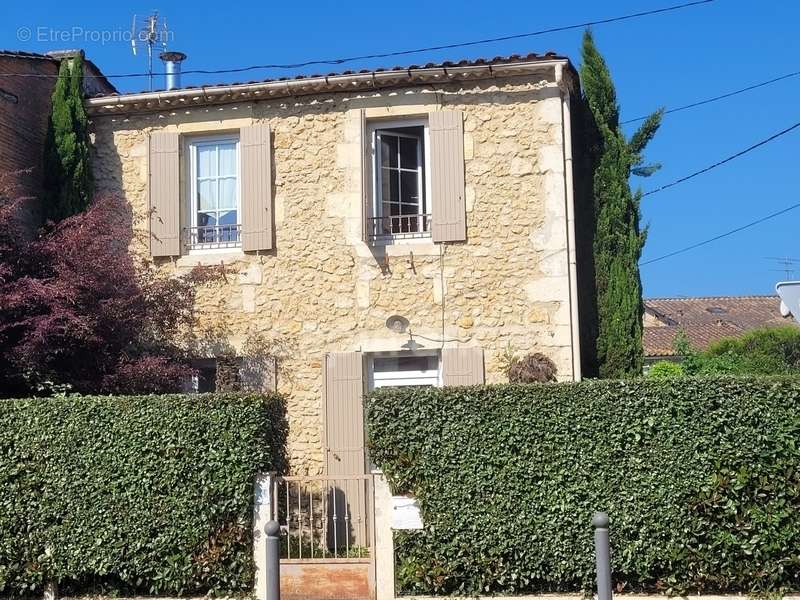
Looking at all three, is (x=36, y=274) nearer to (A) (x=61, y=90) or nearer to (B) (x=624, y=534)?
(A) (x=61, y=90)

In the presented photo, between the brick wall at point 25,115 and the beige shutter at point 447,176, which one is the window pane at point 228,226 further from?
the beige shutter at point 447,176

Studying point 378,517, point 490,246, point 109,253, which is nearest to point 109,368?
point 109,253

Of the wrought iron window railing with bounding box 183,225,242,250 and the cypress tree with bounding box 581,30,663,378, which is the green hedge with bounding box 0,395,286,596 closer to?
the wrought iron window railing with bounding box 183,225,242,250

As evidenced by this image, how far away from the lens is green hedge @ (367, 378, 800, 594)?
852 centimetres

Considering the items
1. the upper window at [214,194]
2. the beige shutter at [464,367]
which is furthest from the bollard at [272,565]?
the upper window at [214,194]

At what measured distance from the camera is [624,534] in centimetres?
867

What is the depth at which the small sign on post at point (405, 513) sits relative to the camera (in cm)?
895

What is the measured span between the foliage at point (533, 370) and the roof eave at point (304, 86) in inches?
138

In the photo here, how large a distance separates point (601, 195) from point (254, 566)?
20.7ft

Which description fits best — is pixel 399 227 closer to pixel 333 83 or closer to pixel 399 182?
pixel 399 182

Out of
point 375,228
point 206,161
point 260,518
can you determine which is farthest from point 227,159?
point 260,518

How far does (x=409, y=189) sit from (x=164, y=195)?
3.14 metres

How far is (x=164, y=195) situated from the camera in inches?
491

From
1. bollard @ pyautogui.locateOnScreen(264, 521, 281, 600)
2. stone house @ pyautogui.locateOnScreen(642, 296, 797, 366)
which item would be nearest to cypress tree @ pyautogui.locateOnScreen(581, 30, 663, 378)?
bollard @ pyautogui.locateOnScreen(264, 521, 281, 600)
